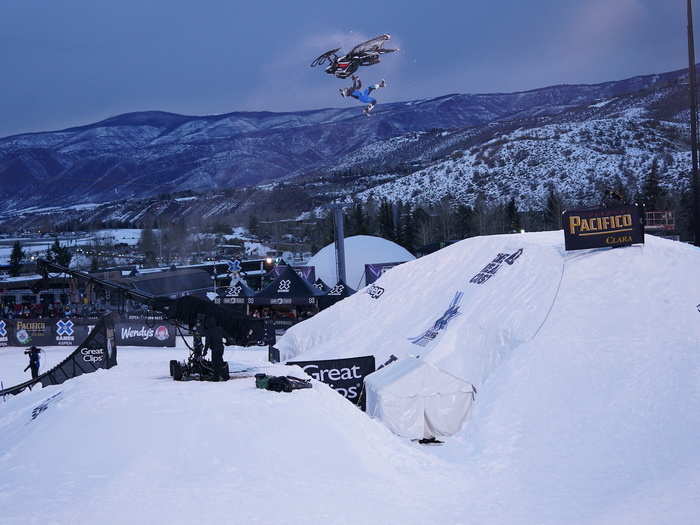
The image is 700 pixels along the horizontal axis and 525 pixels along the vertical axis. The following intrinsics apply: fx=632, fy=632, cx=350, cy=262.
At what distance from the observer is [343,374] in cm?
1781

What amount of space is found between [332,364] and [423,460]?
5201 millimetres

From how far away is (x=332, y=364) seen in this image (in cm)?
1784

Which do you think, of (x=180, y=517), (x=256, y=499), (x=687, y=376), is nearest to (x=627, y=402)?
(x=687, y=376)

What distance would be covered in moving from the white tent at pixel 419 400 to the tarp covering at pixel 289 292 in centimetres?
1918

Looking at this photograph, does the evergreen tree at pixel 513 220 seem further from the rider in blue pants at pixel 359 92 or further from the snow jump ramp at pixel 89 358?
the snow jump ramp at pixel 89 358

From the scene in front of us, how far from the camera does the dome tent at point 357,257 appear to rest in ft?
163

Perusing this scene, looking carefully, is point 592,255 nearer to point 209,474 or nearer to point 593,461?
point 593,461

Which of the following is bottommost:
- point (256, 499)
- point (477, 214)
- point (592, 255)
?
point (256, 499)

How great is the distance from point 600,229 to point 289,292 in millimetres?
18469

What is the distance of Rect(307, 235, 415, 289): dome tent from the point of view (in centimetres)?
4953

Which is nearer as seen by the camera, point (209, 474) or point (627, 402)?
point (209, 474)

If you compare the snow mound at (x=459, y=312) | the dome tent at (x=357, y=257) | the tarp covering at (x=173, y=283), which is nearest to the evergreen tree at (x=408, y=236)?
the dome tent at (x=357, y=257)

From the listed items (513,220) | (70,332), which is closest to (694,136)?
(70,332)

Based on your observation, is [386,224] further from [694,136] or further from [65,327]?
[694,136]
